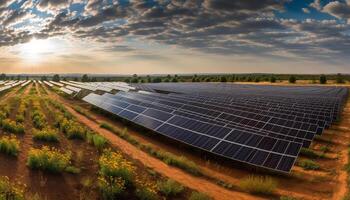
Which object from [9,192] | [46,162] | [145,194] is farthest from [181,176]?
[9,192]

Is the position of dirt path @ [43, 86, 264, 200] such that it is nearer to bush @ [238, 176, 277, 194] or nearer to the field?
the field

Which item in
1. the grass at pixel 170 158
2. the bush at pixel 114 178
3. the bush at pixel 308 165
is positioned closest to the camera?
the bush at pixel 114 178

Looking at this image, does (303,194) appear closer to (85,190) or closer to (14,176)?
(85,190)

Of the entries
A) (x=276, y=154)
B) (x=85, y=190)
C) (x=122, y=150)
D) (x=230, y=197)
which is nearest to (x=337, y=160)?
(x=276, y=154)

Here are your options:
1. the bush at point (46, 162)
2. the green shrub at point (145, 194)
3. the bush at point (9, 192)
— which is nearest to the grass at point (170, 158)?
the green shrub at point (145, 194)

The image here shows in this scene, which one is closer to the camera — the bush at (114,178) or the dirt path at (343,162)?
the bush at (114,178)

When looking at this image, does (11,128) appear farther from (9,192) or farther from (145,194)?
(145,194)

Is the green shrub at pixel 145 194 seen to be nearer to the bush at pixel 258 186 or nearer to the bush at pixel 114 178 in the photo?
the bush at pixel 114 178

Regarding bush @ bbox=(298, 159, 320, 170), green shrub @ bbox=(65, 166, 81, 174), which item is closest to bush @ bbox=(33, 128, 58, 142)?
green shrub @ bbox=(65, 166, 81, 174)
